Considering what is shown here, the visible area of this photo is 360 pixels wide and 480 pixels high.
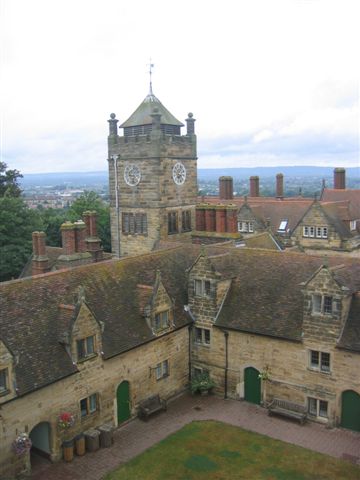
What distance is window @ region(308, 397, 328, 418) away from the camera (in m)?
25.5

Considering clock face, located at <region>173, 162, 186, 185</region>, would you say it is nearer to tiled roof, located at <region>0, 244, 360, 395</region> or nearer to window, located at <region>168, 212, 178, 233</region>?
window, located at <region>168, 212, 178, 233</region>

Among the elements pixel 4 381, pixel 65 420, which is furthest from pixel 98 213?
pixel 4 381

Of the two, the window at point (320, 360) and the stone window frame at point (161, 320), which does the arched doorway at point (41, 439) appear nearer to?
the stone window frame at point (161, 320)

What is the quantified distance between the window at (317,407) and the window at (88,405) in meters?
11.0

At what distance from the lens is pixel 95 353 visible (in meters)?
23.5

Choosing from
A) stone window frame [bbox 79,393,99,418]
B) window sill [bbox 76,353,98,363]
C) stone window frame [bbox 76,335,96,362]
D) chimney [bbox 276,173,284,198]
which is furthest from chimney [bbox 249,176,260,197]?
stone window frame [bbox 79,393,99,418]

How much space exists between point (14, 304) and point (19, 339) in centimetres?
183

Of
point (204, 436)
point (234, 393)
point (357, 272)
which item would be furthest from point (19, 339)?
point (357, 272)

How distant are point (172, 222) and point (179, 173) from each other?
4049 millimetres

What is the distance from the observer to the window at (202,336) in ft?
96.0

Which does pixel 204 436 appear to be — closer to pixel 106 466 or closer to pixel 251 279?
pixel 106 466

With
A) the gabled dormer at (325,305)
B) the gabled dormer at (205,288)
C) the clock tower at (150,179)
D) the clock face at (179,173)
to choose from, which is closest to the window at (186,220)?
the clock tower at (150,179)

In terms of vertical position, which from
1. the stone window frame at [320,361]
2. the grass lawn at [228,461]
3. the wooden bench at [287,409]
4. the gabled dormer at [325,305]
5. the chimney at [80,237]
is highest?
the chimney at [80,237]

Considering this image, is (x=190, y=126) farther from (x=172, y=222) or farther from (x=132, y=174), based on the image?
(x=172, y=222)
